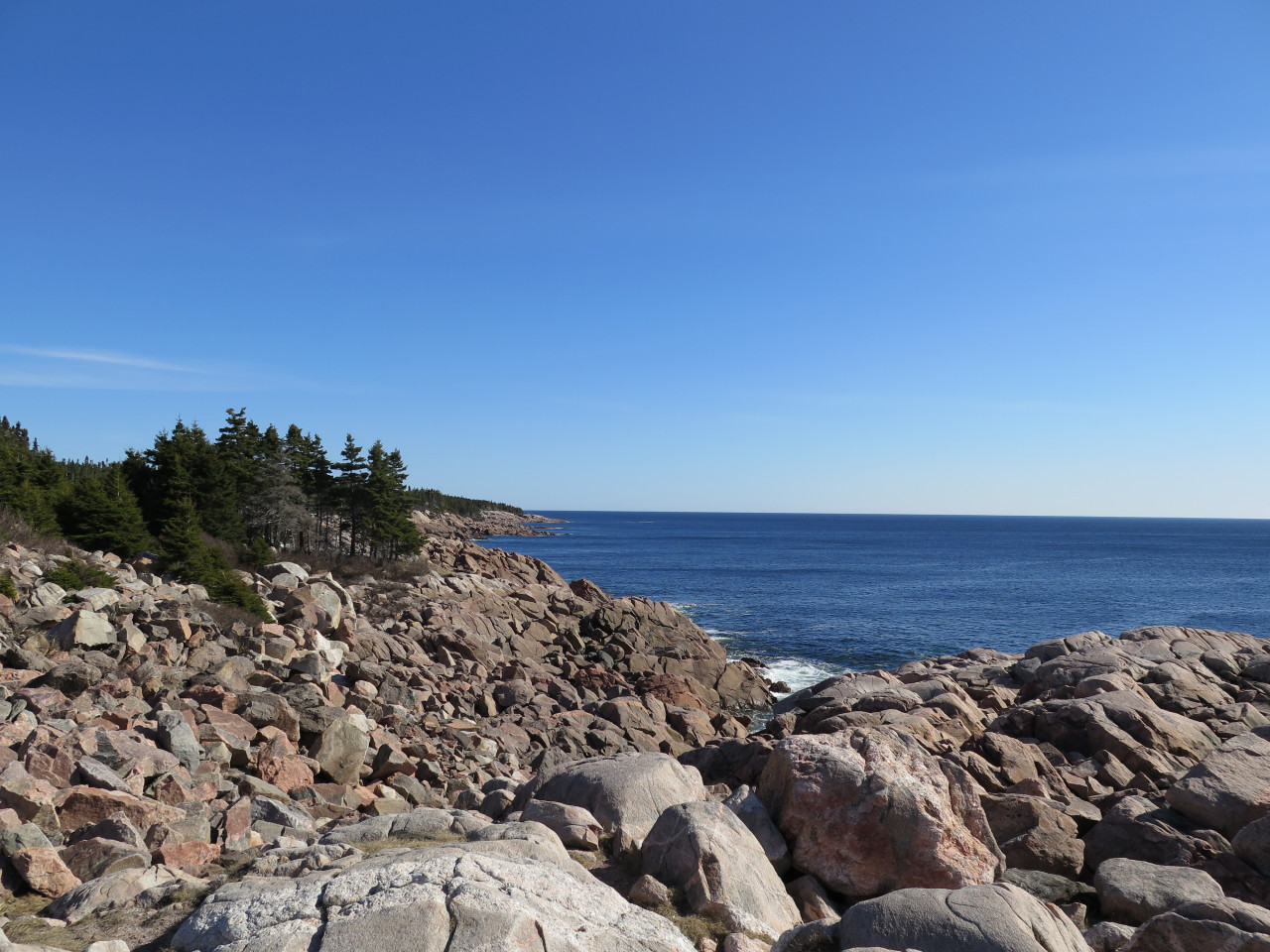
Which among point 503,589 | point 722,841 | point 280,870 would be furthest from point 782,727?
point 503,589

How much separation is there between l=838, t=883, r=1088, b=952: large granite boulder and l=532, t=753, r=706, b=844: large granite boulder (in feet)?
11.1

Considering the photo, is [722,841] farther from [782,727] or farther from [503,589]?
[503,589]

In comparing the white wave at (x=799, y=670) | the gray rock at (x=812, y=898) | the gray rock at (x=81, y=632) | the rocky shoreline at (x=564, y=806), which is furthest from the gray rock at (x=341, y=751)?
the white wave at (x=799, y=670)

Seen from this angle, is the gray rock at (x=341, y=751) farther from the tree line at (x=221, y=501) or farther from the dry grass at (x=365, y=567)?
the dry grass at (x=365, y=567)

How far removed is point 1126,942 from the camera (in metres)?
8.32

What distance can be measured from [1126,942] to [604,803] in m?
6.29

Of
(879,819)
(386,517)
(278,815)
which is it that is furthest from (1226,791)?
(386,517)

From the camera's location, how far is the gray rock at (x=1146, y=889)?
982 centimetres

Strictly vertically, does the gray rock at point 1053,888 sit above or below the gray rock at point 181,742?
below

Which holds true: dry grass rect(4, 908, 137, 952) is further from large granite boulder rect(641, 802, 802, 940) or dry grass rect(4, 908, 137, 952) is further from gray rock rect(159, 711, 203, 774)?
gray rock rect(159, 711, 203, 774)

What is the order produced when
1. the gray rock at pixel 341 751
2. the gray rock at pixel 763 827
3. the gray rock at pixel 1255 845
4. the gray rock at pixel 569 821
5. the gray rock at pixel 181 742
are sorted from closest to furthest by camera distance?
1. the gray rock at pixel 569 821
2. the gray rock at pixel 763 827
3. the gray rock at pixel 1255 845
4. the gray rock at pixel 181 742
5. the gray rock at pixel 341 751

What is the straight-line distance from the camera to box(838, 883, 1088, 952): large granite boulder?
736cm

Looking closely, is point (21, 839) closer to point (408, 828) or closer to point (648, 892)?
point (408, 828)

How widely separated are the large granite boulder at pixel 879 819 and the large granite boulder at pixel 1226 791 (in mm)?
4592
